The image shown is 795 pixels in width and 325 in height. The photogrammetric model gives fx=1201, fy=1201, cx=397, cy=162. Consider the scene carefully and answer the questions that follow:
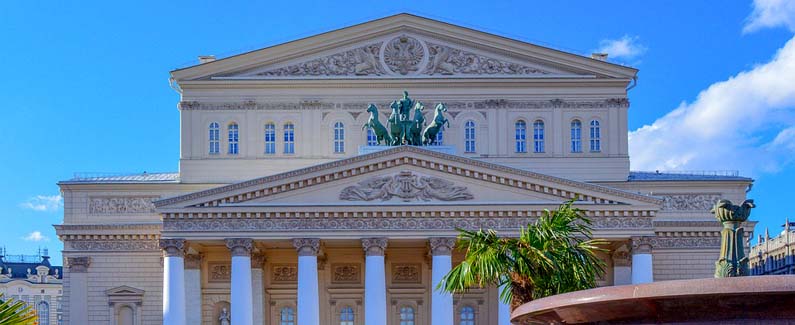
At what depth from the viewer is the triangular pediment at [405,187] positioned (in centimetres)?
4541

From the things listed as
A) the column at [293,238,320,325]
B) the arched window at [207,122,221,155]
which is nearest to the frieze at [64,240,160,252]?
the arched window at [207,122,221,155]

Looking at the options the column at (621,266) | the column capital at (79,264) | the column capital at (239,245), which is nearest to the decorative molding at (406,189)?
the column capital at (239,245)

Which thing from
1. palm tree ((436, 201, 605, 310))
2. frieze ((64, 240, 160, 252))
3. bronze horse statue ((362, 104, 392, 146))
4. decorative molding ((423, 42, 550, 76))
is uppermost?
decorative molding ((423, 42, 550, 76))

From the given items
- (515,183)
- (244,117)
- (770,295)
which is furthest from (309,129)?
(770,295)

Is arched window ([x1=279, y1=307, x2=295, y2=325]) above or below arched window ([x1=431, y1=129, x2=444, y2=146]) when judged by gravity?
below

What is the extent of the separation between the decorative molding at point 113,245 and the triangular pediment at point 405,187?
7.34m

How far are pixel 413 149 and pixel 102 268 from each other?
1591cm

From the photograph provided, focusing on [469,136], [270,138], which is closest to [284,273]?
[270,138]

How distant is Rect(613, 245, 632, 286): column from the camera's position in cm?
4866

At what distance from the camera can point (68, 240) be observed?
52.5 m

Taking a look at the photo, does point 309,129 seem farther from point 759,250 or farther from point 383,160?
point 759,250

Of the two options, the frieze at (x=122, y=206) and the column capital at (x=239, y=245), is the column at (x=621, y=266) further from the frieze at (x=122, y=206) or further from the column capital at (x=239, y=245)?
the frieze at (x=122, y=206)

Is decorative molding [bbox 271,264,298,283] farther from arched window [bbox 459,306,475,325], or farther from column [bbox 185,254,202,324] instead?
arched window [bbox 459,306,475,325]

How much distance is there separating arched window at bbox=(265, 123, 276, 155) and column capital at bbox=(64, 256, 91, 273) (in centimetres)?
930
